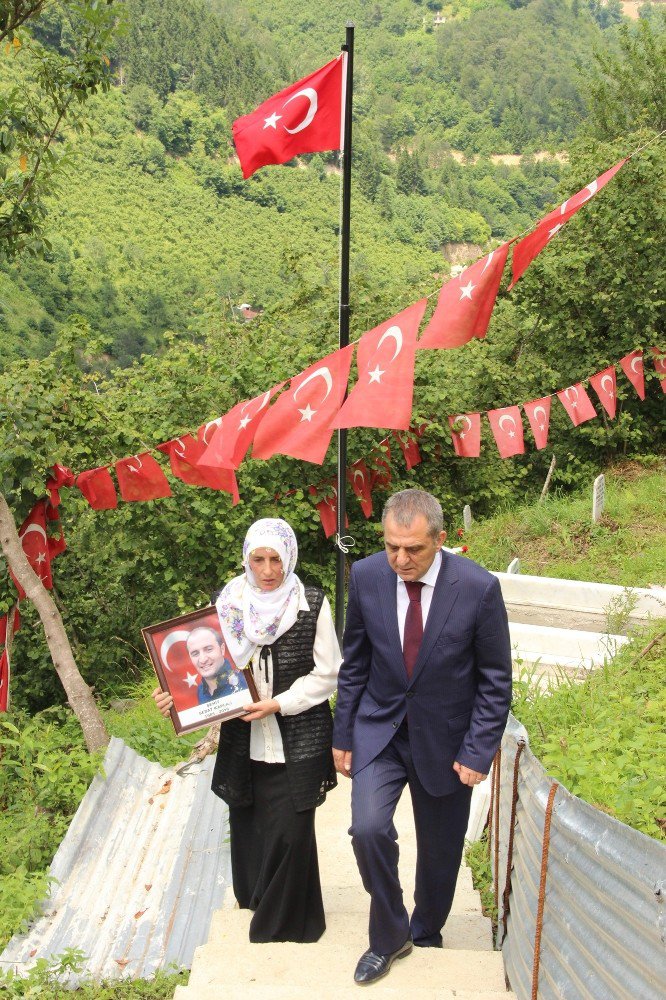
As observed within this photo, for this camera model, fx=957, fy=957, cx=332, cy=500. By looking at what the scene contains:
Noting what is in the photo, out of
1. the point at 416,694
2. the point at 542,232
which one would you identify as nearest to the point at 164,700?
the point at 416,694

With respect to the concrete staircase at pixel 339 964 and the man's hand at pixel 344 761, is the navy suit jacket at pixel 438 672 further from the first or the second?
the concrete staircase at pixel 339 964

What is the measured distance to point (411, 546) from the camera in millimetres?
2996

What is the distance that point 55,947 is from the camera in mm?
4395

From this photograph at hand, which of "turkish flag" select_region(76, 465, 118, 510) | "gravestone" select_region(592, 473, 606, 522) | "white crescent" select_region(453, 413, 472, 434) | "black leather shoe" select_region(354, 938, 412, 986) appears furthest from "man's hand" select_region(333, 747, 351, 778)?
"white crescent" select_region(453, 413, 472, 434)

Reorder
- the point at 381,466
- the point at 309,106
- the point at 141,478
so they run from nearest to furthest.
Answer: the point at 309,106, the point at 141,478, the point at 381,466

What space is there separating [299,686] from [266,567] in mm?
458

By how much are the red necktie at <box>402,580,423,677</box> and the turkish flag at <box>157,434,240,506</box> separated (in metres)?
4.39

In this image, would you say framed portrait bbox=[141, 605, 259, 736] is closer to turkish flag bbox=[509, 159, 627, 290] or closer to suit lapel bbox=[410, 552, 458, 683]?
suit lapel bbox=[410, 552, 458, 683]

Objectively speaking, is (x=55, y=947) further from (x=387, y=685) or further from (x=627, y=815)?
(x=627, y=815)

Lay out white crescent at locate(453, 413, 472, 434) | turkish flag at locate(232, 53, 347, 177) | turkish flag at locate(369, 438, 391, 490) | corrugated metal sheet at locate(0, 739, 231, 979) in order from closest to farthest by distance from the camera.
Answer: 1. corrugated metal sheet at locate(0, 739, 231, 979)
2. turkish flag at locate(232, 53, 347, 177)
3. turkish flag at locate(369, 438, 391, 490)
4. white crescent at locate(453, 413, 472, 434)

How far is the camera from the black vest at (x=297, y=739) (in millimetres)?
3441

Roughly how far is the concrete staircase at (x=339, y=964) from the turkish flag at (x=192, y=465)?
404 centimetres

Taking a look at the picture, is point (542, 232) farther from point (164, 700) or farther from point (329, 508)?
point (329, 508)

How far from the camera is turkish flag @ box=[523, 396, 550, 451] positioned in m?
11.1
